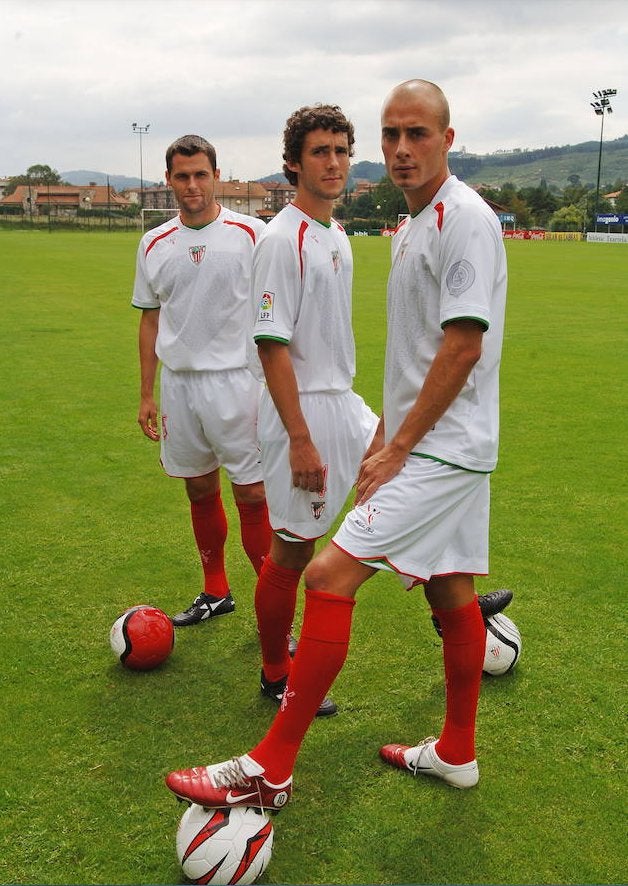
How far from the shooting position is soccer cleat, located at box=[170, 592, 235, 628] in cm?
444

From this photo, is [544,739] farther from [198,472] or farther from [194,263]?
[194,263]

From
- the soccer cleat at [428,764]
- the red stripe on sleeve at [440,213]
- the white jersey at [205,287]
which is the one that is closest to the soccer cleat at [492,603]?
the soccer cleat at [428,764]

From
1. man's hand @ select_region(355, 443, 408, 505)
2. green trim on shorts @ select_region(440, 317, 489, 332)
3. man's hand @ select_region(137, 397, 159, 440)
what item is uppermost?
green trim on shorts @ select_region(440, 317, 489, 332)

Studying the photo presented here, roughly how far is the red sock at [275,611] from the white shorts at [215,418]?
75 cm

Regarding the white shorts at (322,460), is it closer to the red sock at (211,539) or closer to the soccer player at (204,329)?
the soccer player at (204,329)

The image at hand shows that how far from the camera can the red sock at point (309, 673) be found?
9.18 ft

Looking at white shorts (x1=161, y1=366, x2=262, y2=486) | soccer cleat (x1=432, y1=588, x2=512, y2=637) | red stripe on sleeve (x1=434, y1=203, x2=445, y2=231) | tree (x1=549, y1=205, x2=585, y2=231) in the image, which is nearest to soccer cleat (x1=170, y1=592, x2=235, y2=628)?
white shorts (x1=161, y1=366, x2=262, y2=486)

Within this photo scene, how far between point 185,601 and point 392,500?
91.2 inches

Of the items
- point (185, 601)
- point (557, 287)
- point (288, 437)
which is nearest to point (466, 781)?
point (288, 437)

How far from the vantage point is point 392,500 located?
2721 millimetres

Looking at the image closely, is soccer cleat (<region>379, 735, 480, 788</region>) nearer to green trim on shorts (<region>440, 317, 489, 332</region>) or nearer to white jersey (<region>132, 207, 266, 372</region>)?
green trim on shorts (<region>440, 317, 489, 332</region>)

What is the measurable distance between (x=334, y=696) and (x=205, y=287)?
2030 millimetres

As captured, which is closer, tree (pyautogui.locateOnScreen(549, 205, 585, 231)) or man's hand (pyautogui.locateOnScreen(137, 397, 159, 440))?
man's hand (pyautogui.locateOnScreen(137, 397, 159, 440))

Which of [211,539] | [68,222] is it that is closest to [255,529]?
[211,539]
